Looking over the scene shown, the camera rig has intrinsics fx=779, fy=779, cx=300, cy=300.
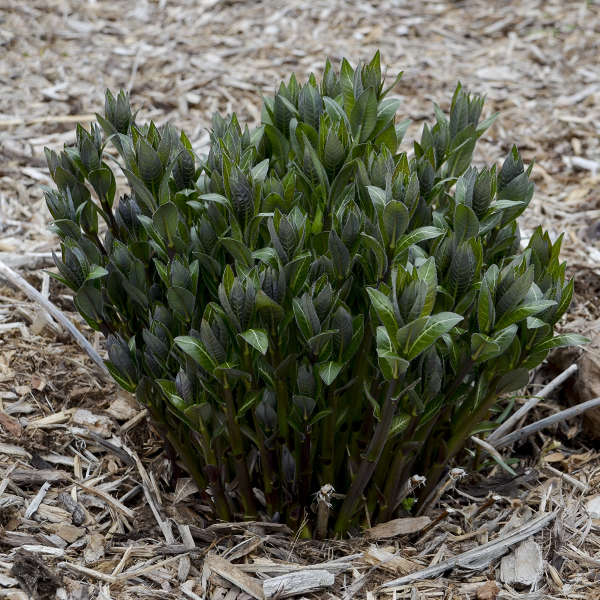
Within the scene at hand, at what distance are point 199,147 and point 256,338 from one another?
3.36 metres

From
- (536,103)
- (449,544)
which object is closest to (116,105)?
(449,544)

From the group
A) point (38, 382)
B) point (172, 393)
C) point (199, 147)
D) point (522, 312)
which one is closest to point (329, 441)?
point (172, 393)

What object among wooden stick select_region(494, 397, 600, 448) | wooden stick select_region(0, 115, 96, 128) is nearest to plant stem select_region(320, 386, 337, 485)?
wooden stick select_region(494, 397, 600, 448)

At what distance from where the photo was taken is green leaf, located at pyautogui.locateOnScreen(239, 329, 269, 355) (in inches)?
77.7

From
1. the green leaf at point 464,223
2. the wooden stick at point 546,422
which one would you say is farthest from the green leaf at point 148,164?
the wooden stick at point 546,422

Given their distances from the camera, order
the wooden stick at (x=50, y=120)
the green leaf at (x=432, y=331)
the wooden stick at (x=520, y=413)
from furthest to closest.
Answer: the wooden stick at (x=50, y=120)
the wooden stick at (x=520, y=413)
the green leaf at (x=432, y=331)

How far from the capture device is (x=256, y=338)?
2006 mm

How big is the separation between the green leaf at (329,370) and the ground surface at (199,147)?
762 millimetres

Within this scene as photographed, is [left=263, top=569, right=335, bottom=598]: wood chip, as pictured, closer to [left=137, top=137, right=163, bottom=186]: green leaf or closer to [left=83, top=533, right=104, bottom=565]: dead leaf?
[left=83, top=533, right=104, bottom=565]: dead leaf

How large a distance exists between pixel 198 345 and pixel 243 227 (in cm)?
37

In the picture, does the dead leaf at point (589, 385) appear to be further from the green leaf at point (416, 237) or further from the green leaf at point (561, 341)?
the green leaf at point (416, 237)

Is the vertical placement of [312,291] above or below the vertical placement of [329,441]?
above

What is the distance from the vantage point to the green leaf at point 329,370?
2.07 meters

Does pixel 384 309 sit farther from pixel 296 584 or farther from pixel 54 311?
pixel 54 311
